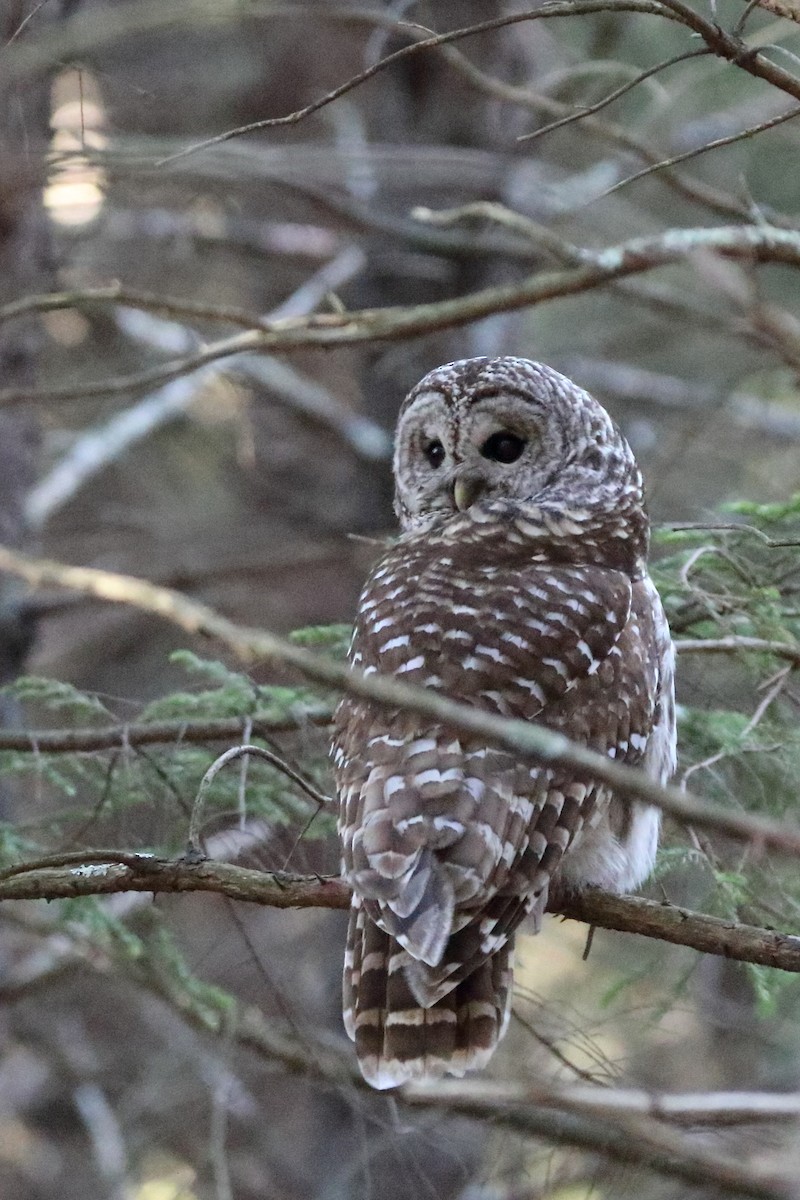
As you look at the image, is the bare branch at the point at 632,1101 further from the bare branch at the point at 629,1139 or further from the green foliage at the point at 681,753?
the green foliage at the point at 681,753

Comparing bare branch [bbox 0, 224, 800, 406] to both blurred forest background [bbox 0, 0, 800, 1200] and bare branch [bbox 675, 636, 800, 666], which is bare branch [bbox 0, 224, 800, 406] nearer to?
blurred forest background [bbox 0, 0, 800, 1200]

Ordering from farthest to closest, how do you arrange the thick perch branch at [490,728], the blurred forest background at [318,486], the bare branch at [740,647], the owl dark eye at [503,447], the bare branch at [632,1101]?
1. the owl dark eye at [503,447]
2. the blurred forest background at [318,486]
3. the bare branch at [740,647]
4. the bare branch at [632,1101]
5. the thick perch branch at [490,728]

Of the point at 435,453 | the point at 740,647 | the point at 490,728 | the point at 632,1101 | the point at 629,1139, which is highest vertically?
the point at 435,453

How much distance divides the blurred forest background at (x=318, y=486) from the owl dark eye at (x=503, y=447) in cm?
38

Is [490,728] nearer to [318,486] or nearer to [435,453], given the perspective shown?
[435,453]

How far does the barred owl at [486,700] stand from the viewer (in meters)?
3.64

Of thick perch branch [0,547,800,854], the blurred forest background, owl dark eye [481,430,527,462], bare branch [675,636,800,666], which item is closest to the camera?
thick perch branch [0,547,800,854]

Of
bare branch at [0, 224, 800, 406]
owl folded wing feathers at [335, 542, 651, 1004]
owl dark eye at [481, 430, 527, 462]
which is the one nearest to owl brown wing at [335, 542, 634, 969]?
owl folded wing feathers at [335, 542, 651, 1004]

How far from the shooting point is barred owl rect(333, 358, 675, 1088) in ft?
11.9

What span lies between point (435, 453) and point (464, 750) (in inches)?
65.6

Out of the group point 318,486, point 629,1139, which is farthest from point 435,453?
point 318,486

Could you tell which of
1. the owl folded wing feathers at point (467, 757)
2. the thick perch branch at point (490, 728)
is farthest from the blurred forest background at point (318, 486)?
the thick perch branch at point (490, 728)

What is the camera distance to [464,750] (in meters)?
3.79

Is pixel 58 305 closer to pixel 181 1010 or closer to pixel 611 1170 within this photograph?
pixel 181 1010
